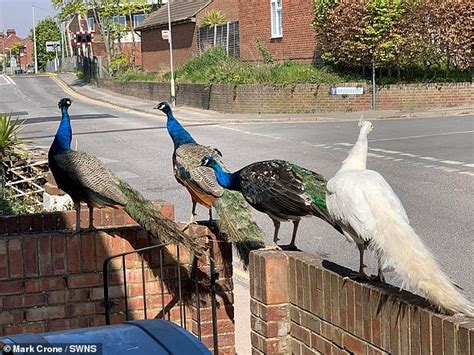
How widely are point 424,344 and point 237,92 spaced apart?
1285 inches

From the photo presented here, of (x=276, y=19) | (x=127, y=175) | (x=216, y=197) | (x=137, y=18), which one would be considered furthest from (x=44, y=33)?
(x=216, y=197)

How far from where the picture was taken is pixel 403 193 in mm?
14414

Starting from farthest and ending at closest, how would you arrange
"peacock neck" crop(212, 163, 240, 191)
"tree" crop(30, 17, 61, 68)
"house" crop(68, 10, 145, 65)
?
"tree" crop(30, 17, 61, 68), "house" crop(68, 10, 145, 65), "peacock neck" crop(212, 163, 240, 191)

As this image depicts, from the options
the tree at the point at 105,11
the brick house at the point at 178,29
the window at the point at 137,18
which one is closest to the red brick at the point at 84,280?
the brick house at the point at 178,29

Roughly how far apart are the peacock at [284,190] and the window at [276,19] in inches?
1420

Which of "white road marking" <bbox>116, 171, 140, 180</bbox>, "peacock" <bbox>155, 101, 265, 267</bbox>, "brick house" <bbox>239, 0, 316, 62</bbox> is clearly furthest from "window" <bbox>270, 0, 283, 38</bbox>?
"peacock" <bbox>155, 101, 265, 267</bbox>

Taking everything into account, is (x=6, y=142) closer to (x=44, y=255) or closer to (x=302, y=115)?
(x=44, y=255)

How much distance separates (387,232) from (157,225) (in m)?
2.31

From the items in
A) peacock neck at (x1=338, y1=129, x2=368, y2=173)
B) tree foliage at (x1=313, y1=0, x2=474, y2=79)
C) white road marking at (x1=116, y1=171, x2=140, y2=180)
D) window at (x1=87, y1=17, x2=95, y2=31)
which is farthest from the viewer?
window at (x1=87, y1=17, x2=95, y2=31)

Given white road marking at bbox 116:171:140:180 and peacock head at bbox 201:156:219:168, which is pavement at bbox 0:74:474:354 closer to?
white road marking at bbox 116:171:140:180

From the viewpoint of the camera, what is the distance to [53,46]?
104 meters

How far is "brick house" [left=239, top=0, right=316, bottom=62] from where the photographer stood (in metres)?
38.3

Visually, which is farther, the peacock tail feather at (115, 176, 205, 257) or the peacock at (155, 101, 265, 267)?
the peacock at (155, 101, 265, 267)

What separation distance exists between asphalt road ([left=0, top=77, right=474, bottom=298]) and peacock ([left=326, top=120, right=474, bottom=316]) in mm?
4379
